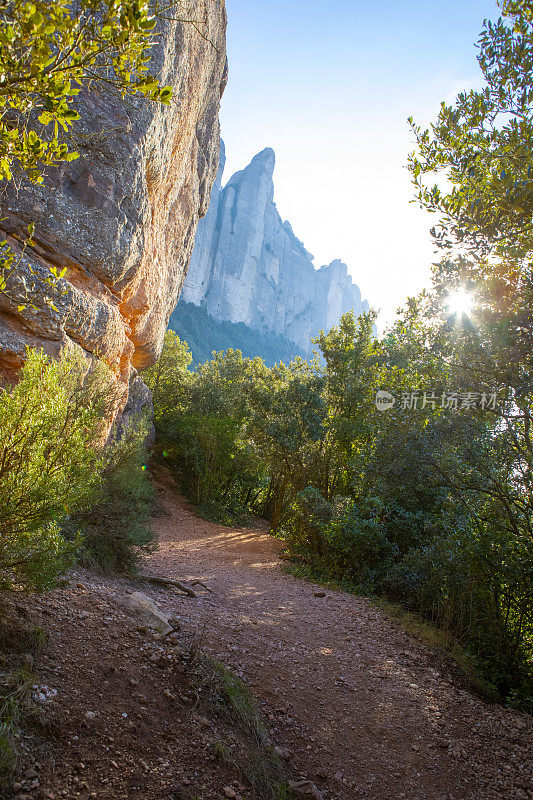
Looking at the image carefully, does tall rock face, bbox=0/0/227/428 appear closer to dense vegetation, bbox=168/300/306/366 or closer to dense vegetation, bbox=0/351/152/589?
dense vegetation, bbox=0/351/152/589

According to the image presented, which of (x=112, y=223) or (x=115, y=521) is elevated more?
(x=112, y=223)

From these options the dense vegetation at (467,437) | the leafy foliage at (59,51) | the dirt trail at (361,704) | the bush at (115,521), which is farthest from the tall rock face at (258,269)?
the leafy foliage at (59,51)

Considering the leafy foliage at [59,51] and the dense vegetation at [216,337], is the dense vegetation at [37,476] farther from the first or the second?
the dense vegetation at [216,337]

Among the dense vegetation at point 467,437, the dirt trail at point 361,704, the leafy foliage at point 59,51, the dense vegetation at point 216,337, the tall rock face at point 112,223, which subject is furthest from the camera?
the dense vegetation at point 216,337

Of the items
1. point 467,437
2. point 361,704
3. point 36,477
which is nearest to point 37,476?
point 36,477

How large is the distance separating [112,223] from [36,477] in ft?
19.5

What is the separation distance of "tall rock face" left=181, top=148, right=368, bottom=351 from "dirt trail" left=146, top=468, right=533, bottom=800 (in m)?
63.8

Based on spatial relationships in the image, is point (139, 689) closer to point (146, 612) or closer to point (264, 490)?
point (146, 612)

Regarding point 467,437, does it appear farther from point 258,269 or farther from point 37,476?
point 258,269

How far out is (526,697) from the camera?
14.6ft

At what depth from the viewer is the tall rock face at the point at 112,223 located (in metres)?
5.76

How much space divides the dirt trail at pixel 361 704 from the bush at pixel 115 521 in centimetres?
90

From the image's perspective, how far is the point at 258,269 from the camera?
9650 centimetres

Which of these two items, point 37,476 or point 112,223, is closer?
point 37,476
